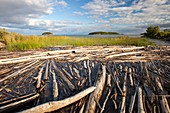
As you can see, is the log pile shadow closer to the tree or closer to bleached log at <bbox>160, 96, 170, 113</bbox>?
bleached log at <bbox>160, 96, 170, 113</bbox>

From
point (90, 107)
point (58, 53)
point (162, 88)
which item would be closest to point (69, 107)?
point (90, 107)

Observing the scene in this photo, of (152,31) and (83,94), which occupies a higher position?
(152,31)

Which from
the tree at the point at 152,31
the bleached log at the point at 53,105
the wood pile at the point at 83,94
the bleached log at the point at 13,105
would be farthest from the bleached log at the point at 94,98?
the tree at the point at 152,31

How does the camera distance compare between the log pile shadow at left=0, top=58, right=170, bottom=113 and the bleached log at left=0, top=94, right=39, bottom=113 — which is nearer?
the bleached log at left=0, top=94, right=39, bottom=113

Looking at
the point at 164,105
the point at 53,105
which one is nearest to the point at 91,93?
the point at 53,105

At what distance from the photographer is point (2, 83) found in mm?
4586

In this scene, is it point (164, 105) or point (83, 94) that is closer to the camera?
point (164, 105)

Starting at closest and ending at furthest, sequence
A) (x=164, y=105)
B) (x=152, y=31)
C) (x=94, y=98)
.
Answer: (x=164, y=105) → (x=94, y=98) → (x=152, y=31)

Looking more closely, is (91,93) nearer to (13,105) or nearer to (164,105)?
(164,105)

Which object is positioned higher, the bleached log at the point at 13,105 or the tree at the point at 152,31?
the tree at the point at 152,31

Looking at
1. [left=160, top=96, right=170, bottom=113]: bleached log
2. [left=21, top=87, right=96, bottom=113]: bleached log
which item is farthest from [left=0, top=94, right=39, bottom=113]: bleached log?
[left=160, top=96, right=170, bottom=113]: bleached log

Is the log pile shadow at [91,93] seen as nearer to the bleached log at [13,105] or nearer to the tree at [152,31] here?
the bleached log at [13,105]

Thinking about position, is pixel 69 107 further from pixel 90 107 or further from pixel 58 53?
pixel 58 53

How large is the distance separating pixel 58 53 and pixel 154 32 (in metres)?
36.6
